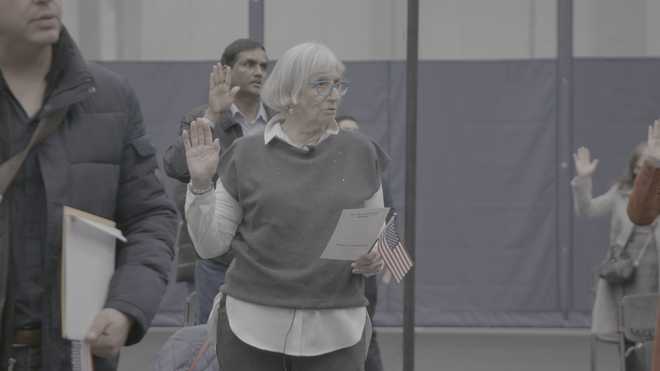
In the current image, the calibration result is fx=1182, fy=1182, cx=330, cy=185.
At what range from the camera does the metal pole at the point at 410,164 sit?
517cm

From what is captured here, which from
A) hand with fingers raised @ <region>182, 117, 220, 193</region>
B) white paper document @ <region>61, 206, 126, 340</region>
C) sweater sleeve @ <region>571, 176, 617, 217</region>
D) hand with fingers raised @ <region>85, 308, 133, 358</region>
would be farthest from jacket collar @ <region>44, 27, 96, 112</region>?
sweater sleeve @ <region>571, 176, 617, 217</region>

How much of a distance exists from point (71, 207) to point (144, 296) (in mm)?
247

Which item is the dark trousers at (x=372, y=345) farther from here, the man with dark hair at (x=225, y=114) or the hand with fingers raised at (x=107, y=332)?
the hand with fingers raised at (x=107, y=332)

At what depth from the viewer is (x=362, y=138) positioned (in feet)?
13.2

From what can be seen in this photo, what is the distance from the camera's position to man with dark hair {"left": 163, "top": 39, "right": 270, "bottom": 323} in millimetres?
4922

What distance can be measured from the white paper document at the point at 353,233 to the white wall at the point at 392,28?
654 centimetres

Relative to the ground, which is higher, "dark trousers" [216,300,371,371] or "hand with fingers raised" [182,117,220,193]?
"hand with fingers raised" [182,117,220,193]

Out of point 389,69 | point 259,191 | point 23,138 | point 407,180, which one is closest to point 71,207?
point 23,138

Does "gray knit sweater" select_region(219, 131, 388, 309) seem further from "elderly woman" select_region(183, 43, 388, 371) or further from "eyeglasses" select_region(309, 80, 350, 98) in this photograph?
"eyeglasses" select_region(309, 80, 350, 98)

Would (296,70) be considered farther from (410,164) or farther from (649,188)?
(649,188)

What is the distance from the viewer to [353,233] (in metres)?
3.75

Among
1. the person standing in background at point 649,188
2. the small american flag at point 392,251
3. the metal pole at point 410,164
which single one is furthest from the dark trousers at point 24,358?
the person standing in background at point 649,188

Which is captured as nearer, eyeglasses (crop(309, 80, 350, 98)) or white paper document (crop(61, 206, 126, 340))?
white paper document (crop(61, 206, 126, 340))

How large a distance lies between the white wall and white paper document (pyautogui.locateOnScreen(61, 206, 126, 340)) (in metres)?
8.02
